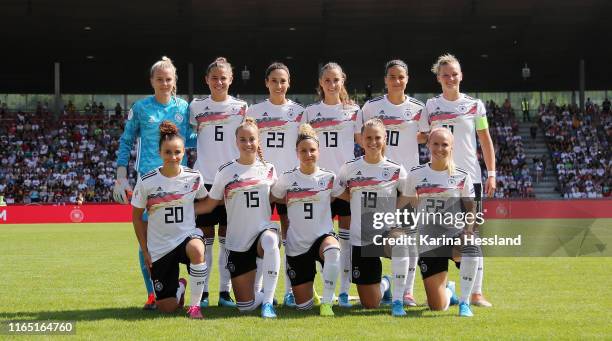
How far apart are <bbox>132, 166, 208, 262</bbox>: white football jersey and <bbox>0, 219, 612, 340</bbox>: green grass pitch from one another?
0.62 metres

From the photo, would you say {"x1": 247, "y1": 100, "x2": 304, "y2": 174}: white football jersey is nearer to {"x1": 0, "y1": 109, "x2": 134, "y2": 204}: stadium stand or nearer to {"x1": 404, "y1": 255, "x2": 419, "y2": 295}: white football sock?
{"x1": 404, "y1": 255, "x2": 419, "y2": 295}: white football sock

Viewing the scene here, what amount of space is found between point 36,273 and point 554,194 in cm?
2503

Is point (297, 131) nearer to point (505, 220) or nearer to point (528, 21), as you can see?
point (505, 220)

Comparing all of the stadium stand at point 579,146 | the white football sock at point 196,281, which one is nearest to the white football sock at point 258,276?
the white football sock at point 196,281

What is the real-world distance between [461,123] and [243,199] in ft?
6.94

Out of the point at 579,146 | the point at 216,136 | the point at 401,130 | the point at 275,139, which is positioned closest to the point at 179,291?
the point at 216,136

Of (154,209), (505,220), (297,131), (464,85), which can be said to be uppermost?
(464,85)

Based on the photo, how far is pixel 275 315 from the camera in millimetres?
6367

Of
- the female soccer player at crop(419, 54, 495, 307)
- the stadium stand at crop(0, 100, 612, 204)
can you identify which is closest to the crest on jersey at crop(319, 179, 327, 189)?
the female soccer player at crop(419, 54, 495, 307)

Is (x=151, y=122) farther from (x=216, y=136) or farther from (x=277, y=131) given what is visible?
(x=277, y=131)

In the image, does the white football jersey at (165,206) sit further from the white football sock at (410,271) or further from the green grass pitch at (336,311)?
the white football sock at (410,271)

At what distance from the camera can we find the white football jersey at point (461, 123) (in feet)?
23.3

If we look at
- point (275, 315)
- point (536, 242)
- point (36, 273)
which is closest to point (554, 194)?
point (536, 242)

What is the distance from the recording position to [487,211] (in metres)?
22.9
